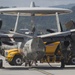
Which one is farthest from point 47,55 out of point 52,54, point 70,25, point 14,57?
point 70,25

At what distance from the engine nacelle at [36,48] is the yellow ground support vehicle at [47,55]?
1.98 m

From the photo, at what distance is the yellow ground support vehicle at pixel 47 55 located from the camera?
111 ft

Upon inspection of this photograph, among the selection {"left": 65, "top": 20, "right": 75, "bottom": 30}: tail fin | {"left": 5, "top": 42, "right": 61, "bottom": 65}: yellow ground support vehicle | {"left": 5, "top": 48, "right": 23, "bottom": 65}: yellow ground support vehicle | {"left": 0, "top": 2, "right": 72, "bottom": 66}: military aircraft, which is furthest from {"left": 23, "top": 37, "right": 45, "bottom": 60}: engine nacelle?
{"left": 65, "top": 20, "right": 75, "bottom": 30}: tail fin

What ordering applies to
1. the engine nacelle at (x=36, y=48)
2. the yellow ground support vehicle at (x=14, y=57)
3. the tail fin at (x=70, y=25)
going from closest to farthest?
the engine nacelle at (x=36, y=48), the yellow ground support vehicle at (x=14, y=57), the tail fin at (x=70, y=25)

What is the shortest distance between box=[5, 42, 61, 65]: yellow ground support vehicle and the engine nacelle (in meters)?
1.98

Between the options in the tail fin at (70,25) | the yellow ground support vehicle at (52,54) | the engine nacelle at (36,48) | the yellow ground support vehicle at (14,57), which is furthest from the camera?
the tail fin at (70,25)

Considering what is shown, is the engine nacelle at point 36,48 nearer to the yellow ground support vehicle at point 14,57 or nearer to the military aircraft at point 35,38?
the military aircraft at point 35,38

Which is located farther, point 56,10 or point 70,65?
point 70,65

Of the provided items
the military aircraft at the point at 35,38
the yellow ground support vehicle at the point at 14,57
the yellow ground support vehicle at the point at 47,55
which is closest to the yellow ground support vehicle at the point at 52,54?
the yellow ground support vehicle at the point at 47,55

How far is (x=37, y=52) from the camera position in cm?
3122

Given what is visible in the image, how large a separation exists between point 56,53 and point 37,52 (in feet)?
11.3
